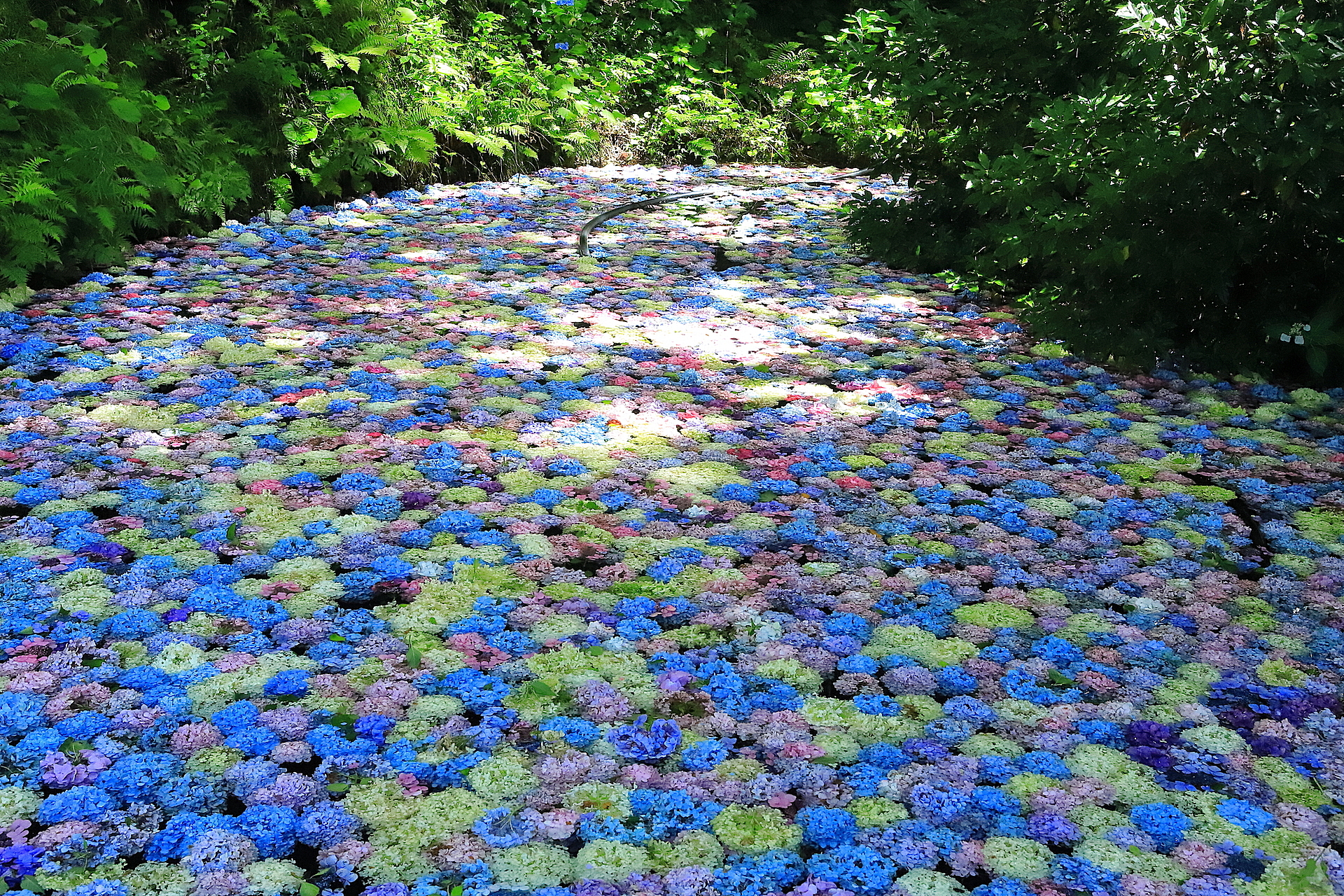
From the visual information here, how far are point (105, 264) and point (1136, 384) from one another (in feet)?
15.8

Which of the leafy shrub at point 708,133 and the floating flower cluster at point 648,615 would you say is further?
the leafy shrub at point 708,133

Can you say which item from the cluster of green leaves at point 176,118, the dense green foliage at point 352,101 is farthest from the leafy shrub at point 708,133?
the cluster of green leaves at point 176,118

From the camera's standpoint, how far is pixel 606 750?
2037 millimetres

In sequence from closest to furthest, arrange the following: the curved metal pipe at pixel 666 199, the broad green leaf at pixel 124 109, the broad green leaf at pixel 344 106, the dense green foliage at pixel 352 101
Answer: the dense green foliage at pixel 352 101 < the broad green leaf at pixel 124 109 < the curved metal pipe at pixel 666 199 < the broad green leaf at pixel 344 106

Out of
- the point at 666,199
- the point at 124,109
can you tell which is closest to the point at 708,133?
the point at 666,199

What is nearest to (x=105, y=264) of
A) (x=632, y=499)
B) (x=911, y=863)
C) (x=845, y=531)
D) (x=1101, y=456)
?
(x=632, y=499)

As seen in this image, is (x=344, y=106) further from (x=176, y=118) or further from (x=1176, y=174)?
(x=1176, y=174)

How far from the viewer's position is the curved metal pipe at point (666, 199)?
6.32 m

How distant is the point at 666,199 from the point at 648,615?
226 inches

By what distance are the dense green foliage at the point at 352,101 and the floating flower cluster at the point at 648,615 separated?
741 mm

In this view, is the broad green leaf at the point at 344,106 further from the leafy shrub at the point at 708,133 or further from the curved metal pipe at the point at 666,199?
the leafy shrub at the point at 708,133

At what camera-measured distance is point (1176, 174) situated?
12.0 ft

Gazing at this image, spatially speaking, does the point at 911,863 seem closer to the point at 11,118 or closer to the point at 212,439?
the point at 212,439

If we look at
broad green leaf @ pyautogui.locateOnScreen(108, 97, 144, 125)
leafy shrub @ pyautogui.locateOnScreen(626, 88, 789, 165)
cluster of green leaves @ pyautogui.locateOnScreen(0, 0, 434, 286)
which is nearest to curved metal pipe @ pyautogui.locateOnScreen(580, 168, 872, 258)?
leafy shrub @ pyautogui.locateOnScreen(626, 88, 789, 165)
